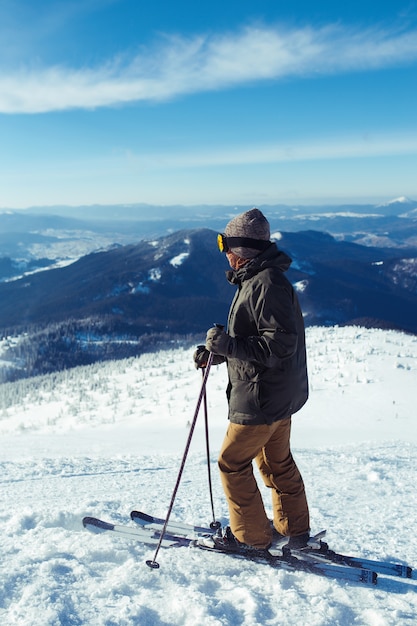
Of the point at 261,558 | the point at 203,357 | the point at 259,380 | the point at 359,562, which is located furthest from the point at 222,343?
the point at 359,562

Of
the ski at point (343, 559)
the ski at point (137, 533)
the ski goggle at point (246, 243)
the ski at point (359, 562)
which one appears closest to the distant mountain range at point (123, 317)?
the ski at point (137, 533)

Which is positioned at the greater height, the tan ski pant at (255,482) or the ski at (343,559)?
the tan ski pant at (255,482)

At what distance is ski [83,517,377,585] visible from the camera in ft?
11.6

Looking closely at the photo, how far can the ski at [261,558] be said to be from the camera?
3525 millimetres

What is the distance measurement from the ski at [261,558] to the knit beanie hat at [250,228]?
2.48m

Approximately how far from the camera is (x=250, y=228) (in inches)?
141

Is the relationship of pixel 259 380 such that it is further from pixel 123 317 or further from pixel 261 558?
pixel 123 317

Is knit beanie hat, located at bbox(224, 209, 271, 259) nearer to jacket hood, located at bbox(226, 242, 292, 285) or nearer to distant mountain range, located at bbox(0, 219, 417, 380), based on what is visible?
jacket hood, located at bbox(226, 242, 292, 285)

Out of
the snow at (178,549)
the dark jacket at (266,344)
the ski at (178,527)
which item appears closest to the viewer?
the snow at (178,549)

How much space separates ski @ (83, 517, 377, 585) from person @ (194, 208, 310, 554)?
14 cm

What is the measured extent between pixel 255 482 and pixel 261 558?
59 centimetres

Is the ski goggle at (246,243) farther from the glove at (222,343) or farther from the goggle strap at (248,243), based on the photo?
the glove at (222,343)

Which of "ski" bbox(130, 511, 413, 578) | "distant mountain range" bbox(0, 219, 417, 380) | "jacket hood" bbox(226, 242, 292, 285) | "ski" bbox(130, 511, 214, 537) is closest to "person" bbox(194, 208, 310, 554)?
"jacket hood" bbox(226, 242, 292, 285)

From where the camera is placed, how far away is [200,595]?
A: 3195 millimetres
